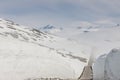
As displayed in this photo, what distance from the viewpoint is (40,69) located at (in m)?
90.6

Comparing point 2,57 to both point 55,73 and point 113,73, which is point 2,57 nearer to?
point 55,73

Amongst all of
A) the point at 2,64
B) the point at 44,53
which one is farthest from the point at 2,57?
the point at 44,53

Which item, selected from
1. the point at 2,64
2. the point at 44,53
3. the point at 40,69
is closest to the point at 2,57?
the point at 2,64

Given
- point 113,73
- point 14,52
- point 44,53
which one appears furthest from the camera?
point 44,53

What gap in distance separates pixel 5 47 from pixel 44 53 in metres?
13.2

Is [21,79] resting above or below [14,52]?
below

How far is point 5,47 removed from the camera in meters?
112

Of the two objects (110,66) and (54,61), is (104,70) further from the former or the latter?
(54,61)

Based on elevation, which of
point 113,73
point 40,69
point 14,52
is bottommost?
point 113,73

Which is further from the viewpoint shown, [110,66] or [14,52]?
[14,52]

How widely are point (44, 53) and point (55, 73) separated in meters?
27.8

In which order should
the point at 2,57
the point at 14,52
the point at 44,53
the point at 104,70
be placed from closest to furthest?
the point at 104,70, the point at 2,57, the point at 14,52, the point at 44,53

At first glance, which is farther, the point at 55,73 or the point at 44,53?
the point at 44,53

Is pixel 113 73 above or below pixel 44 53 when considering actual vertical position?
below
